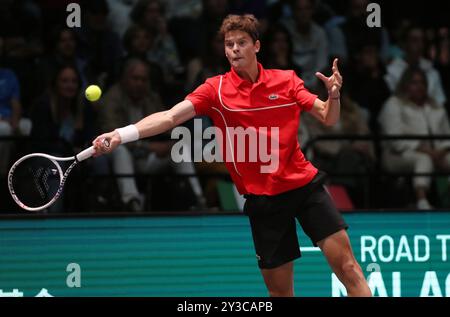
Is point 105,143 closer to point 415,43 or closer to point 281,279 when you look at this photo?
point 281,279

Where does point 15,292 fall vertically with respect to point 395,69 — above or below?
below

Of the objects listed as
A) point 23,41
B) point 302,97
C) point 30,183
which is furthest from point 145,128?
point 23,41

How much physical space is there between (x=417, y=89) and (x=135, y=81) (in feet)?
8.72

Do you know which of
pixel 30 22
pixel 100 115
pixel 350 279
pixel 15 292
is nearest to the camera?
pixel 350 279

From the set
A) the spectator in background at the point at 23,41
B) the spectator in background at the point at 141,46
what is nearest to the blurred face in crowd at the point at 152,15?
the spectator in background at the point at 141,46

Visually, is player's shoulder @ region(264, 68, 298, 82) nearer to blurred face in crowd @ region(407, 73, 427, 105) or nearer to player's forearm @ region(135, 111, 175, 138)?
player's forearm @ region(135, 111, 175, 138)

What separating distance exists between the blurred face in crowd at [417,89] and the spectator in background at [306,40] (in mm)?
841

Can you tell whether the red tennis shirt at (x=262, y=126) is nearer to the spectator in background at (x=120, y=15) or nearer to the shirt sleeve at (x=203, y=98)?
the shirt sleeve at (x=203, y=98)

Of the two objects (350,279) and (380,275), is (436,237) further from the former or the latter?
(350,279)

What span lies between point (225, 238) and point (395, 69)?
9.81ft

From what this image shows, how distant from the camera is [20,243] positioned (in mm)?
8789

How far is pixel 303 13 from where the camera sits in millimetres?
10891

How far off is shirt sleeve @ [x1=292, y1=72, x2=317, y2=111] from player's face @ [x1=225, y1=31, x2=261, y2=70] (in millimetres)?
320

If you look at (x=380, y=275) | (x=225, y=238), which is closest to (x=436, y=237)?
(x=380, y=275)
